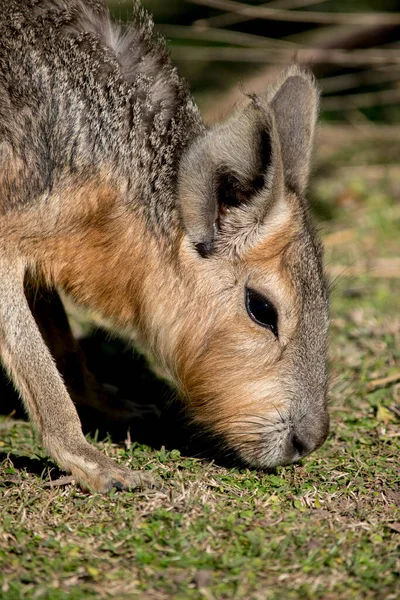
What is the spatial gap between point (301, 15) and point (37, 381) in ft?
18.0

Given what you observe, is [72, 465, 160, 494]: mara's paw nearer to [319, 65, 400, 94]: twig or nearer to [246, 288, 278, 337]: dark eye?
[246, 288, 278, 337]: dark eye

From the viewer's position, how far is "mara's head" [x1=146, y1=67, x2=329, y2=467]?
14.3ft

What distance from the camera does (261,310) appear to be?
4453 mm

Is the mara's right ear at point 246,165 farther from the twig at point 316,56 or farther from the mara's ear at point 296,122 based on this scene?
the twig at point 316,56

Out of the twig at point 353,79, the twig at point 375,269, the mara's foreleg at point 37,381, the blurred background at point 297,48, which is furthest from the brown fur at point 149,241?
the twig at point 353,79

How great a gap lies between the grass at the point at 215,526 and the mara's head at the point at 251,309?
30 cm

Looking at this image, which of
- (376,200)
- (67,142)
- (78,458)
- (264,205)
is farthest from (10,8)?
(376,200)

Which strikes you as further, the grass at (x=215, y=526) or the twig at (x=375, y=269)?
the twig at (x=375, y=269)

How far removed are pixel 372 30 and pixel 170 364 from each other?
6063mm

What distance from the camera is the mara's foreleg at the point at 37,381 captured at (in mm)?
4309

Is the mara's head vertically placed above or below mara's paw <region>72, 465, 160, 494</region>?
above

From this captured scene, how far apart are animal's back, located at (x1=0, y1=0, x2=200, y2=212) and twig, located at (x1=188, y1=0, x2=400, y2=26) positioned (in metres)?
2.79

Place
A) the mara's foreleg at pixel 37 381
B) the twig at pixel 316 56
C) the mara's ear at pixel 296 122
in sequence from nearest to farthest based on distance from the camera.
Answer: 1. the mara's foreleg at pixel 37 381
2. the mara's ear at pixel 296 122
3. the twig at pixel 316 56

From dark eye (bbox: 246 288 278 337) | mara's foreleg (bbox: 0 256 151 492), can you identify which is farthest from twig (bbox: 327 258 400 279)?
mara's foreleg (bbox: 0 256 151 492)
